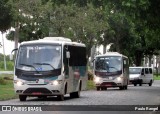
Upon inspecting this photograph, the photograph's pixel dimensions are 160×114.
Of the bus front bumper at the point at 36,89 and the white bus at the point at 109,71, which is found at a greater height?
the white bus at the point at 109,71

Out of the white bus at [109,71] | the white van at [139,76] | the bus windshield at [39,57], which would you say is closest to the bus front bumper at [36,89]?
the bus windshield at [39,57]

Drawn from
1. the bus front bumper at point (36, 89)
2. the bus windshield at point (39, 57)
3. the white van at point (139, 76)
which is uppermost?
the bus windshield at point (39, 57)

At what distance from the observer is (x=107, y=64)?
142 feet

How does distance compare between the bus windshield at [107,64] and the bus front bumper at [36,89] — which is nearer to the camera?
the bus front bumper at [36,89]

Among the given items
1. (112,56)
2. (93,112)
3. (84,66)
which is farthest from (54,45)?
(112,56)

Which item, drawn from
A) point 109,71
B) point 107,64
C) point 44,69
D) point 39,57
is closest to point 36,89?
point 44,69

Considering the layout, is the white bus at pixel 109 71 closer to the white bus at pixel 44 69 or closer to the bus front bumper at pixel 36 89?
the white bus at pixel 44 69

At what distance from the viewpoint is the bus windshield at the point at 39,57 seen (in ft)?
86.6

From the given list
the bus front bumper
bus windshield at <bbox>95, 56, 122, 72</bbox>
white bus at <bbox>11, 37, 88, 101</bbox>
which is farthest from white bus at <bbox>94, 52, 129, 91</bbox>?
the bus front bumper

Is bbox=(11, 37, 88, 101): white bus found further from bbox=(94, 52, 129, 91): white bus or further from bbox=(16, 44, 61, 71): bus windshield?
bbox=(94, 52, 129, 91): white bus

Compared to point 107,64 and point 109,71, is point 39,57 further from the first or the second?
point 107,64

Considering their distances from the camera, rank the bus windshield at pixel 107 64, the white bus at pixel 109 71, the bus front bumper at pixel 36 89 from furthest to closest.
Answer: the bus windshield at pixel 107 64
the white bus at pixel 109 71
the bus front bumper at pixel 36 89

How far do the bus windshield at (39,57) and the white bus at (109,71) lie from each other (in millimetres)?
16169

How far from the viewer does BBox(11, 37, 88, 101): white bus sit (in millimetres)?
26047
